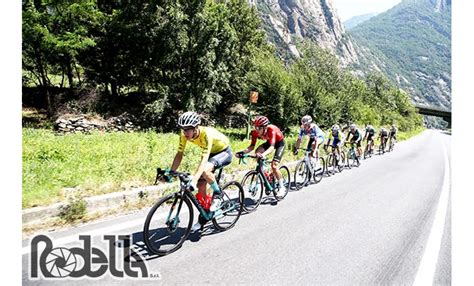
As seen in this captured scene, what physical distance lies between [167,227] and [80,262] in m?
1.30

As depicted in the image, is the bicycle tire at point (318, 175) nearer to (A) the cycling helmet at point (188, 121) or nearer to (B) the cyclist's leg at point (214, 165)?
(B) the cyclist's leg at point (214, 165)

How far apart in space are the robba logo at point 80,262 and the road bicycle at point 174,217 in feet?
1.15

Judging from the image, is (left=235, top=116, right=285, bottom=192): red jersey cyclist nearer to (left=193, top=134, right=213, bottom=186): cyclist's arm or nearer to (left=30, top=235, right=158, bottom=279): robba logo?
(left=193, top=134, right=213, bottom=186): cyclist's arm

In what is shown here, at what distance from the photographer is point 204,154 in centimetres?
473

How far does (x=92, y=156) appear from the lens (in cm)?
941

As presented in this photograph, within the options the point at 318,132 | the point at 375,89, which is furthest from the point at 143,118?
the point at 375,89

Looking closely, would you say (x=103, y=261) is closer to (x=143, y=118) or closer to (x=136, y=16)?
(x=143, y=118)

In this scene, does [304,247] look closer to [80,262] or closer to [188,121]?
[188,121]

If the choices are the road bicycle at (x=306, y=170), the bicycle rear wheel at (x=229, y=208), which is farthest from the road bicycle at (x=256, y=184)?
the road bicycle at (x=306, y=170)

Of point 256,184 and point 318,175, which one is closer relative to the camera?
point 256,184

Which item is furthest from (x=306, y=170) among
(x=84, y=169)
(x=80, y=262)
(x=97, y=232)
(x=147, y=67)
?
(x=147, y=67)

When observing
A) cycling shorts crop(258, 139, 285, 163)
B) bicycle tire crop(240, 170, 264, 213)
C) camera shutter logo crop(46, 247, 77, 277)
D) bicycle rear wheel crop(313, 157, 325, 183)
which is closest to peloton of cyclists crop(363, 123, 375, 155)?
bicycle rear wheel crop(313, 157, 325, 183)

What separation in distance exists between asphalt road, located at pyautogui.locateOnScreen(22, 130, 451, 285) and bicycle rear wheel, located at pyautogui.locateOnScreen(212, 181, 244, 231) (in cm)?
20

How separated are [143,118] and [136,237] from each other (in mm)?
19254
